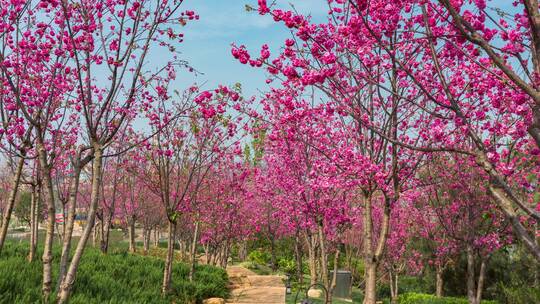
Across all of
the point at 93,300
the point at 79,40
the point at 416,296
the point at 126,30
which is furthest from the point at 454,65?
the point at 416,296

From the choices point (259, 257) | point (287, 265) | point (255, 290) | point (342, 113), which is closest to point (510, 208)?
point (342, 113)

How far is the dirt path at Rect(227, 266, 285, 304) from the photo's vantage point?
12.5 metres

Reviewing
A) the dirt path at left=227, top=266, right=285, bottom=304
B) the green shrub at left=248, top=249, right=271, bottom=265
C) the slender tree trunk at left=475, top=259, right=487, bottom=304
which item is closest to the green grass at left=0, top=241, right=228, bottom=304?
the dirt path at left=227, top=266, right=285, bottom=304

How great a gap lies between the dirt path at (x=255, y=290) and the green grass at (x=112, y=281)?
0.49 meters

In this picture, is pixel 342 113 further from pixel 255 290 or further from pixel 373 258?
pixel 255 290

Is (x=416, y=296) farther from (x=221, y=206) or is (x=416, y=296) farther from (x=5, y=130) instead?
(x=5, y=130)

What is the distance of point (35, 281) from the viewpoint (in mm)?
8180

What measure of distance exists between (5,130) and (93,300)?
10.0 ft

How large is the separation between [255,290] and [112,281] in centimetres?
604

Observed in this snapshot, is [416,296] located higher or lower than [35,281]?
lower

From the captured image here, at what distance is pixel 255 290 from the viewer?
14266mm

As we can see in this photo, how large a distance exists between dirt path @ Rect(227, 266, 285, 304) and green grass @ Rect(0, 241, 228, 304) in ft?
1.61

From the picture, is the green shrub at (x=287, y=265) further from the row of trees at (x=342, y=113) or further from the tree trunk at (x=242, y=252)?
the row of trees at (x=342, y=113)

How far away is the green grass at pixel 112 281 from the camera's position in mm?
7254
